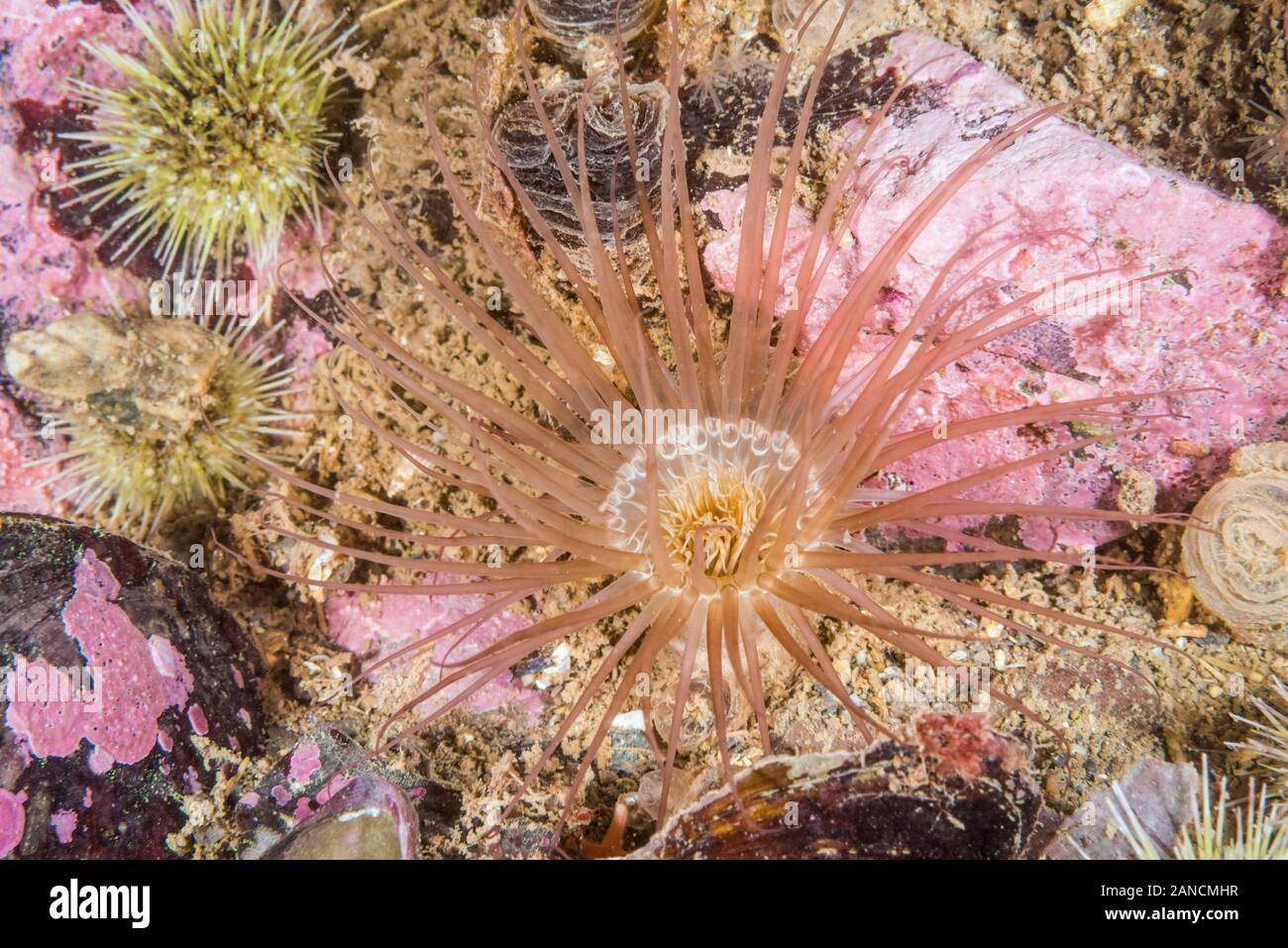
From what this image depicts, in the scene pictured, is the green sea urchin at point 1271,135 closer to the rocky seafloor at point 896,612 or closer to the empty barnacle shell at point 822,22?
the rocky seafloor at point 896,612

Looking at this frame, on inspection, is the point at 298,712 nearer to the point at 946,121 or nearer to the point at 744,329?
the point at 744,329

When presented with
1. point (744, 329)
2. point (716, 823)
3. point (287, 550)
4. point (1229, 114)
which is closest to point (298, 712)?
point (287, 550)

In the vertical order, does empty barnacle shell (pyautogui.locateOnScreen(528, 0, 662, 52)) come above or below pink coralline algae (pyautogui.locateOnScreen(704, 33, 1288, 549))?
above

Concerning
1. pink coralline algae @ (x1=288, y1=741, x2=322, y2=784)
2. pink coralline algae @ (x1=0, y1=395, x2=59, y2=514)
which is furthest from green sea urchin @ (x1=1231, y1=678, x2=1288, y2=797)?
pink coralline algae @ (x1=0, y1=395, x2=59, y2=514)

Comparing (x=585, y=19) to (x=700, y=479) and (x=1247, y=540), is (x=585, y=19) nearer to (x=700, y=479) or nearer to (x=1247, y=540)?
(x=700, y=479)

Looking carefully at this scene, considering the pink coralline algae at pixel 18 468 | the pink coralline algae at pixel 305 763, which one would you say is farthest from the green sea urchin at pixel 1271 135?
the pink coralline algae at pixel 18 468

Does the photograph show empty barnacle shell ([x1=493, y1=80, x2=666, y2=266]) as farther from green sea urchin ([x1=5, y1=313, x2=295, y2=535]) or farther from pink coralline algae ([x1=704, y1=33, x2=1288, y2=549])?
green sea urchin ([x1=5, y1=313, x2=295, y2=535])

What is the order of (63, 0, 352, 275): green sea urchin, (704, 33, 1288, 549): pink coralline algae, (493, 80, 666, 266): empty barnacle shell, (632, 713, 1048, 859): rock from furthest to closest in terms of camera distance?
(63, 0, 352, 275): green sea urchin < (493, 80, 666, 266): empty barnacle shell < (704, 33, 1288, 549): pink coralline algae < (632, 713, 1048, 859): rock

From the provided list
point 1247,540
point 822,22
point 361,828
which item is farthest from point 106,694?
point 1247,540
